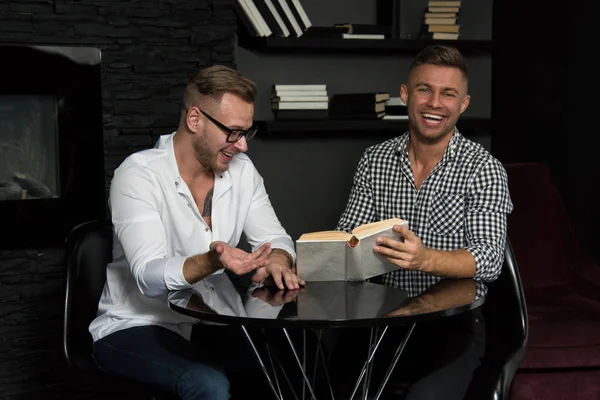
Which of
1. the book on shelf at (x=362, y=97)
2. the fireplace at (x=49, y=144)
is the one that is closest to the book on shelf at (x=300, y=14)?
the book on shelf at (x=362, y=97)

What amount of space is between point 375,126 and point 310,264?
66.8 inches

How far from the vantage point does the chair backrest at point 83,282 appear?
243cm

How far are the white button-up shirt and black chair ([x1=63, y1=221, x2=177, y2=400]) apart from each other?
0.11 meters

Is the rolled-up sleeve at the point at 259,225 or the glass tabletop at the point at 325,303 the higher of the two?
the rolled-up sleeve at the point at 259,225

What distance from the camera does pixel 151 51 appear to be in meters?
3.50

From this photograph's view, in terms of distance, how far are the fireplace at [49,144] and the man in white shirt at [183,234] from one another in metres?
1.16

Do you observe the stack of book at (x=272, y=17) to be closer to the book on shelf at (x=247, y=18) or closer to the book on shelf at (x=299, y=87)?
the book on shelf at (x=247, y=18)

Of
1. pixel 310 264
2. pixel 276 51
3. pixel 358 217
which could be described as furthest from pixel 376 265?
pixel 276 51

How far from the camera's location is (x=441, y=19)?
12.8ft

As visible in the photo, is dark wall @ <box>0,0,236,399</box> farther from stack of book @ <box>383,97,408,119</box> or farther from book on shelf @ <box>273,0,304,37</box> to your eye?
stack of book @ <box>383,97,408,119</box>

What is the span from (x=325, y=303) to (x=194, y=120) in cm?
73

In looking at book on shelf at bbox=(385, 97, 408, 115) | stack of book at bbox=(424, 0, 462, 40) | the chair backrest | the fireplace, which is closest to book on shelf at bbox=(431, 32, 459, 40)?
stack of book at bbox=(424, 0, 462, 40)

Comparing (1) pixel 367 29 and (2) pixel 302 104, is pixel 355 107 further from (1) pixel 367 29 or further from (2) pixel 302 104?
(1) pixel 367 29

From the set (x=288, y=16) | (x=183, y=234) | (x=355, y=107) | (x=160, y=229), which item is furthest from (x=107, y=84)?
(x=160, y=229)
